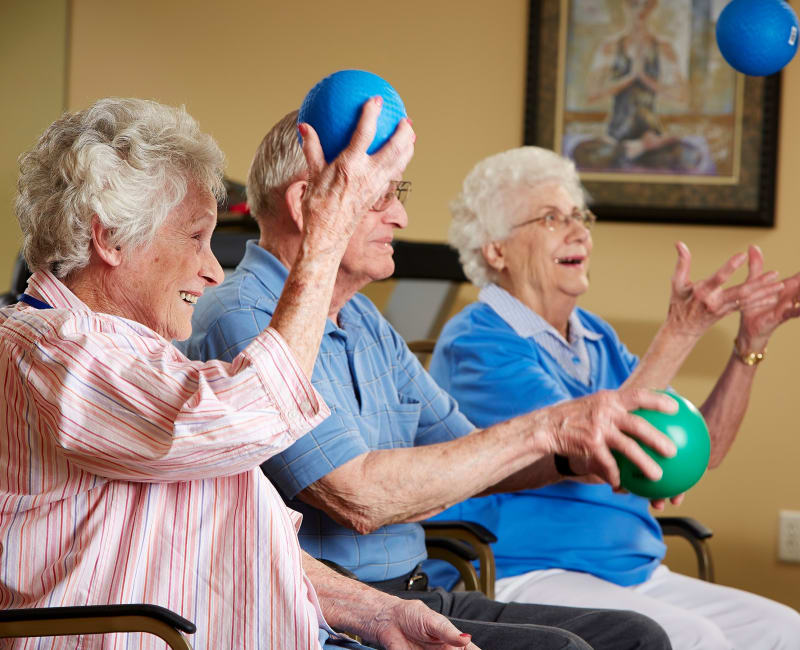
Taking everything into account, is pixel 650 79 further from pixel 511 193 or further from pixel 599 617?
pixel 599 617

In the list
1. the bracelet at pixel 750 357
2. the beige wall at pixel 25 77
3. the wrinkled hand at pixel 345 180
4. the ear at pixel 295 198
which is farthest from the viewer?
the beige wall at pixel 25 77

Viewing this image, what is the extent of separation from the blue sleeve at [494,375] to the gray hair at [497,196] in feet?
0.96

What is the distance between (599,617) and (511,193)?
1.11 metres

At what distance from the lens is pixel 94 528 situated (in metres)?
1.23

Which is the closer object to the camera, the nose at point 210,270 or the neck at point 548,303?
the nose at point 210,270

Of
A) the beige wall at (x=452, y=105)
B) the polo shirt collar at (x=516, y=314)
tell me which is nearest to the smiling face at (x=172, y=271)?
the polo shirt collar at (x=516, y=314)

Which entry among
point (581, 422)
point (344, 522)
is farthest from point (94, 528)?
point (581, 422)

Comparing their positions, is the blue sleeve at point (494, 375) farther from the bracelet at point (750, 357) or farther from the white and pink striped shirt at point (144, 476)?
the white and pink striped shirt at point (144, 476)

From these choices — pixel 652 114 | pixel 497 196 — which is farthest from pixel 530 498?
pixel 652 114

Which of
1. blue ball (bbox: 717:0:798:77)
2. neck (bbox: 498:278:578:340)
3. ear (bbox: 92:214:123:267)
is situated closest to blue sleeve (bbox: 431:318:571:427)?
neck (bbox: 498:278:578:340)

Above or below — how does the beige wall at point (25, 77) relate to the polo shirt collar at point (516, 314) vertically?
above

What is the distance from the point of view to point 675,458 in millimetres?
1698

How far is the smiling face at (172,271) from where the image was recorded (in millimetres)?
1360

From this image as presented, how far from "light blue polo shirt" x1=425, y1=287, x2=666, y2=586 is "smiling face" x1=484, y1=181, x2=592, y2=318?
0.10 meters
